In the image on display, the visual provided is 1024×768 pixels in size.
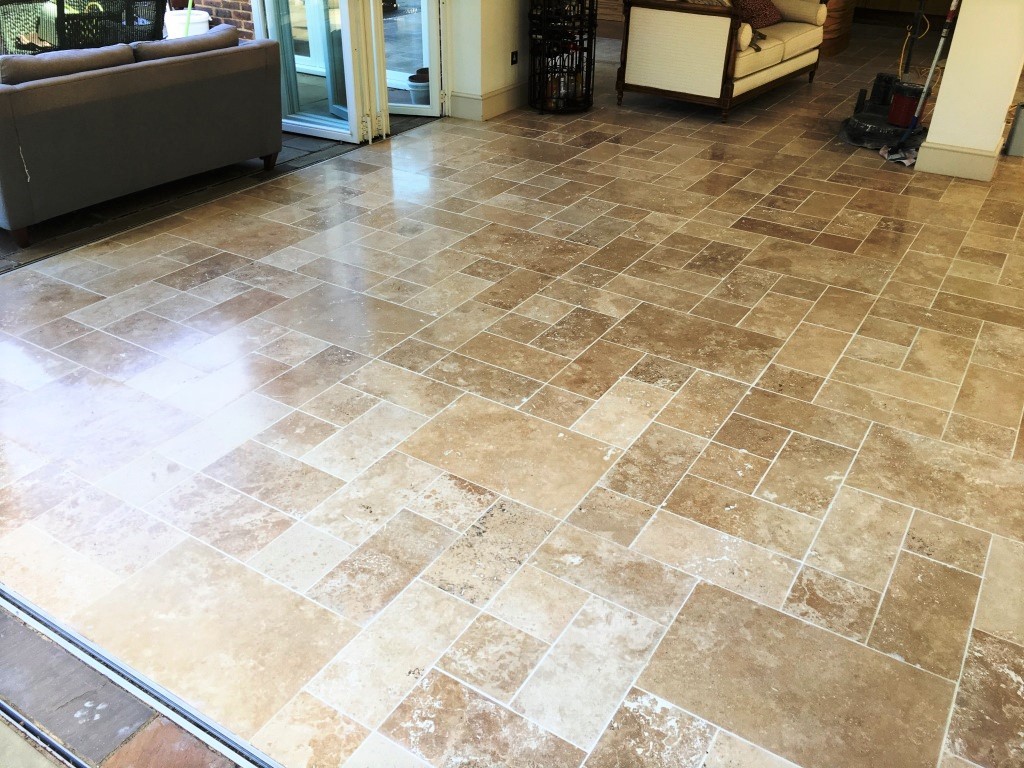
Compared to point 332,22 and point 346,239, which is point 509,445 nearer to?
point 346,239

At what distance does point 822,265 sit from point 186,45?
10.8ft

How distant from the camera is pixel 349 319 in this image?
346 cm

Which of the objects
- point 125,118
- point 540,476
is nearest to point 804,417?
point 540,476

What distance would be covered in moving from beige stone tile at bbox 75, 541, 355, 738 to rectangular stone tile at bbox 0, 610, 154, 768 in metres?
0.07

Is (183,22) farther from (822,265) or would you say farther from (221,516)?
(221,516)

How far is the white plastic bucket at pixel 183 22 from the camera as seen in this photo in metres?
5.93

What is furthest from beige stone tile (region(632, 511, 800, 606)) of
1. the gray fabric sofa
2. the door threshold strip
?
the gray fabric sofa

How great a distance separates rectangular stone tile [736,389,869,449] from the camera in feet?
9.23

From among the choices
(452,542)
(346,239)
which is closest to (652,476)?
(452,542)

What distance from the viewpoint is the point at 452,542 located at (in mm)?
2336

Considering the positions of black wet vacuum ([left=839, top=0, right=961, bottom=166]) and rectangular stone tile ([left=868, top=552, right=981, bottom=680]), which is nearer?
rectangular stone tile ([left=868, top=552, right=981, bottom=680])

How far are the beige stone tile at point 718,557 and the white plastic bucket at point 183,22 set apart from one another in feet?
16.7

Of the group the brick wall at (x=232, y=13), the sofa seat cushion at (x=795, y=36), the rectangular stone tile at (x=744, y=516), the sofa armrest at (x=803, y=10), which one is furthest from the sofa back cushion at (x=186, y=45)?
the sofa armrest at (x=803, y=10)

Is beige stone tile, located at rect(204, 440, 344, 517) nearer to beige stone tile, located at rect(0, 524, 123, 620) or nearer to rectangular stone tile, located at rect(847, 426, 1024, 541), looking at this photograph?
beige stone tile, located at rect(0, 524, 123, 620)
